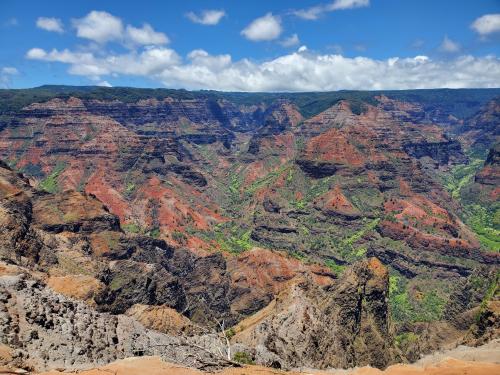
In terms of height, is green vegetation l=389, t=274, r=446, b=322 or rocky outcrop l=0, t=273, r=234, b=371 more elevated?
rocky outcrop l=0, t=273, r=234, b=371

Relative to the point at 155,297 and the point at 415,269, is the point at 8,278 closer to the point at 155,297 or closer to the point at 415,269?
the point at 155,297

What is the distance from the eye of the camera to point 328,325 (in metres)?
73.9

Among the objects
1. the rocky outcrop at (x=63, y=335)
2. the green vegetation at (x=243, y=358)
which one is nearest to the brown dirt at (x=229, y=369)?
the rocky outcrop at (x=63, y=335)

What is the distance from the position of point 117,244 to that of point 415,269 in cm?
11827

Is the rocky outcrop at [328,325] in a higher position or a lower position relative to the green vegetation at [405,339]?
higher

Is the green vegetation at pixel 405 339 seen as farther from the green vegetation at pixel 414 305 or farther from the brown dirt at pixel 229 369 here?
the brown dirt at pixel 229 369

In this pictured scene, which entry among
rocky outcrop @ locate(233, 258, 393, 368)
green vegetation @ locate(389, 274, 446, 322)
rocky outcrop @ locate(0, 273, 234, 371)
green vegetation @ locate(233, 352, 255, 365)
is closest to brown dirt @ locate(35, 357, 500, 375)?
rocky outcrop @ locate(0, 273, 234, 371)

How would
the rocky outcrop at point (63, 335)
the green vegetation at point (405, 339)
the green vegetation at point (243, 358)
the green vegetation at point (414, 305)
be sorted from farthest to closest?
1. the green vegetation at point (414, 305)
2. the green vegetation at point (405, 339)
3. the green vegetation at point (243, 358)
4. the rocky outcrop at point (63, 335)

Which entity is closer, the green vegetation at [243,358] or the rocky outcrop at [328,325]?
the green vegetation at [243,358]

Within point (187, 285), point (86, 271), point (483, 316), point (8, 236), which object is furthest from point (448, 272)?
point (8, 236)

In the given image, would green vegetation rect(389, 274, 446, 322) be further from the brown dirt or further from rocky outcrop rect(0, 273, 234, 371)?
rocky outcrop rect(0, 273, 234, 371)

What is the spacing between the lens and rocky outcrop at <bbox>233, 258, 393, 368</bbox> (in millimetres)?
63250

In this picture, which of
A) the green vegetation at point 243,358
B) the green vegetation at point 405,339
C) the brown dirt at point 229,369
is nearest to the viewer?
the brown dirt at point 229,369

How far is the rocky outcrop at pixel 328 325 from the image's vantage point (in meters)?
63.2
